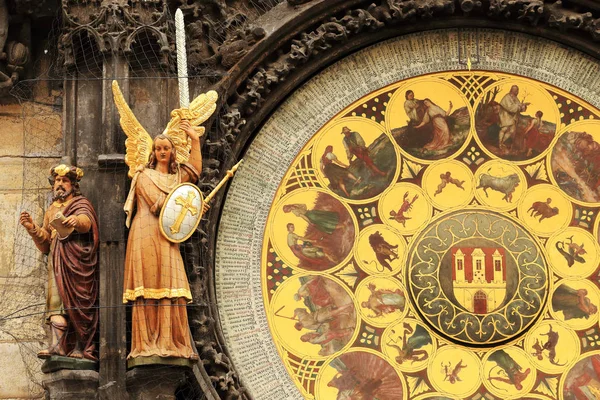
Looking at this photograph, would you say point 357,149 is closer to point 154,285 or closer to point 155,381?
point 154,285

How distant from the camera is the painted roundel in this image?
13.7 metres

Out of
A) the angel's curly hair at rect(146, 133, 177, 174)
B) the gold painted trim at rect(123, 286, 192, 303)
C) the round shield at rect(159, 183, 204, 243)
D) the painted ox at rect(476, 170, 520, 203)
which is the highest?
the angel's curly hair at rect(146, 133, 177, 174)

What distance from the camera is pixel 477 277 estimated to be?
1391 centimetres

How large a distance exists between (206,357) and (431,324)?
5.34 feet

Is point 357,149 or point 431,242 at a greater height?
point 357,149

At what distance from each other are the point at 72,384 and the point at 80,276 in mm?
728

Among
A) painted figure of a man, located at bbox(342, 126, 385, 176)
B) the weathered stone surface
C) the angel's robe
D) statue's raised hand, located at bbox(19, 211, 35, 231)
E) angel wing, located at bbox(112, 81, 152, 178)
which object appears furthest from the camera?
painted figure of a man, located at bbox(342, 126, 385, 176)

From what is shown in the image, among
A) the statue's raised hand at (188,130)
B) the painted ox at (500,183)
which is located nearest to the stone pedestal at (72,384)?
the statue's raised hand at (188,130)

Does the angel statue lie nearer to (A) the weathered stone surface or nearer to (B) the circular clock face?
(B) the circular clock face

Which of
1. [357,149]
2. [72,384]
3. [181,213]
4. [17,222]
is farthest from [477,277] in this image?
[17,222]

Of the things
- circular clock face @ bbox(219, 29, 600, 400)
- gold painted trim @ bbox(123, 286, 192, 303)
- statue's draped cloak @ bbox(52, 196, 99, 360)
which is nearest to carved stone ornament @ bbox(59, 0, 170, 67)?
circular clock face @ bbox(219, 29, 600, 400)

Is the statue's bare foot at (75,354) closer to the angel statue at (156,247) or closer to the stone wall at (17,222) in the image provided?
the angel statue at (156,247)

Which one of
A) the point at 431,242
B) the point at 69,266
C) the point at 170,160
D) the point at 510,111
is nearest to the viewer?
the point at 69,266

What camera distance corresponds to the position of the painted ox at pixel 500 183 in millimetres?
14133
